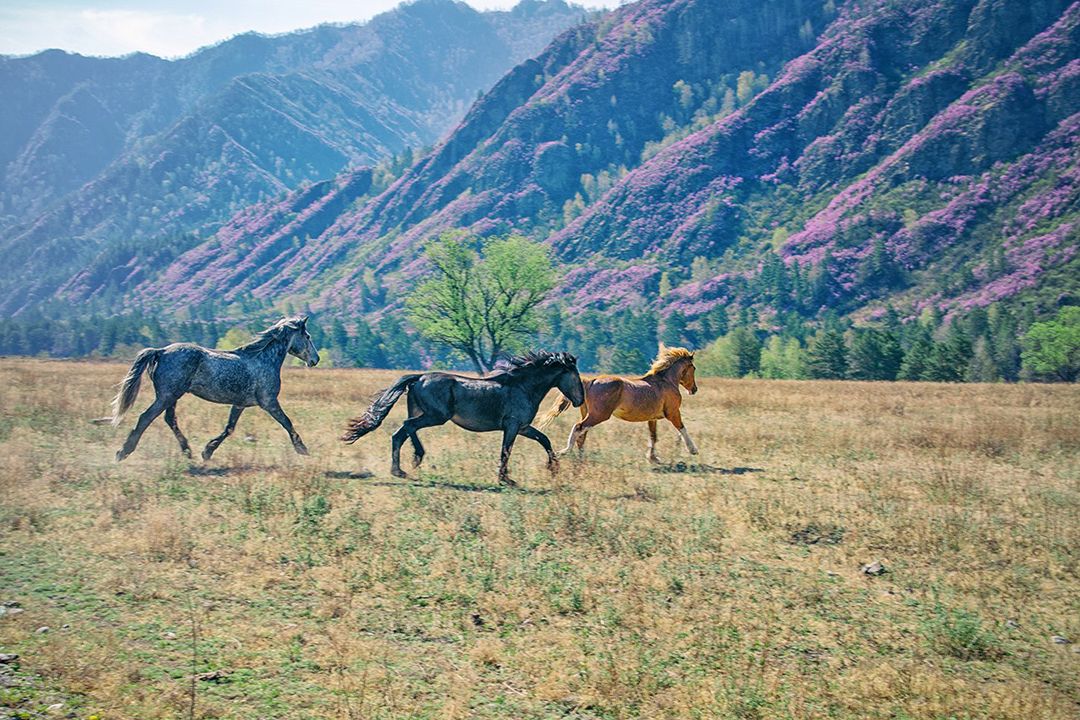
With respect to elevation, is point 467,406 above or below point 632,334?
below

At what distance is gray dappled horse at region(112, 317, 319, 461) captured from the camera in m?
15.0

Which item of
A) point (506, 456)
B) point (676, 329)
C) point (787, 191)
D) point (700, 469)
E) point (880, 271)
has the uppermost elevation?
point (787, 191)

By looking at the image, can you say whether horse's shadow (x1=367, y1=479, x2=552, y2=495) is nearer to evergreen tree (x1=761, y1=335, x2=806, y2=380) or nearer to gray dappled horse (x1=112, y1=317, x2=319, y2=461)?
gray dappled horse (x1=112, y1=317, x2=319, y2=461)

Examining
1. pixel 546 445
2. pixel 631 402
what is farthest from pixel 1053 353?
pixel 546 445

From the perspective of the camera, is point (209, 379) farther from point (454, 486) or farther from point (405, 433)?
point (454, 486)

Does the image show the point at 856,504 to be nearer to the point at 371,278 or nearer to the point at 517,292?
the point at 517,292

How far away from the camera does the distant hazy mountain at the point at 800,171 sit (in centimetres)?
11069

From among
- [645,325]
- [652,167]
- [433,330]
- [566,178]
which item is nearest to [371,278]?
[566,178]

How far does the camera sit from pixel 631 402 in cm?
1723

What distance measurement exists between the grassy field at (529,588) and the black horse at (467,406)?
75 centimetres

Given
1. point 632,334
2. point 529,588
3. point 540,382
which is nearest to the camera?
point 529,588

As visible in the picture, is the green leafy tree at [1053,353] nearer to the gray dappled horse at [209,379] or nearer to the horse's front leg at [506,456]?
the horse's front leg at [506,456]

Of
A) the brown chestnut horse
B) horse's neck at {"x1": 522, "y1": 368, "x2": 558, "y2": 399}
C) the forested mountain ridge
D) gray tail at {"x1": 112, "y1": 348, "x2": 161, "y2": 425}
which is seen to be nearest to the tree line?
the forested mountain ridge

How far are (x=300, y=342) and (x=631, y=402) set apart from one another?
23.2 ft
